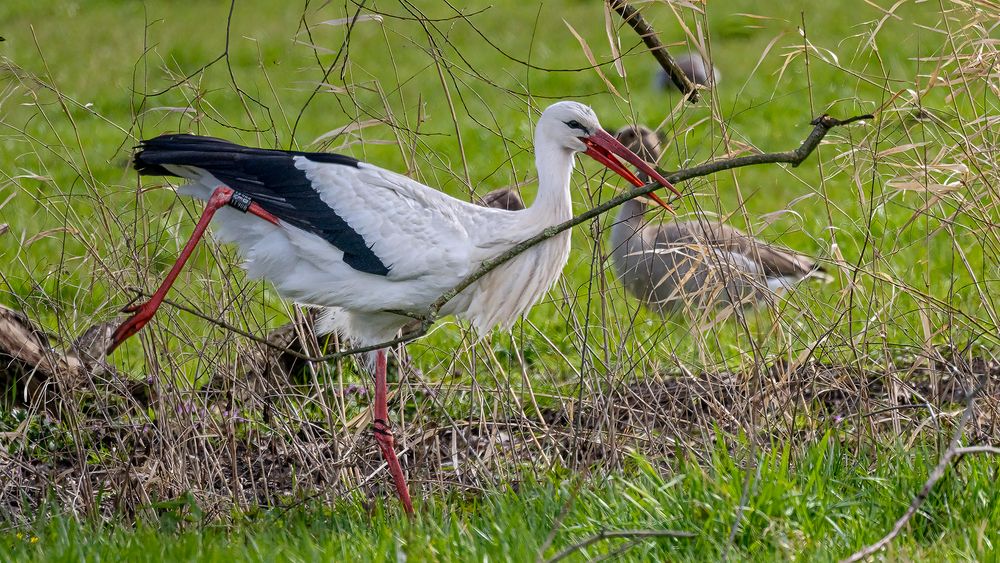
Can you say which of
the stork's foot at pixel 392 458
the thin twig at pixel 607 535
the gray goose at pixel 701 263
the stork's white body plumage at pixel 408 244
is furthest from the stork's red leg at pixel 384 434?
the thin twig at pixel 607 535

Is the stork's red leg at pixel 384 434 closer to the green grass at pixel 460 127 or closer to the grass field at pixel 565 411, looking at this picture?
the grass field at pixel 565 411

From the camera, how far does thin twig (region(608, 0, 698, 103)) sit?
3.69 metres

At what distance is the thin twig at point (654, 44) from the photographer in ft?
12.1

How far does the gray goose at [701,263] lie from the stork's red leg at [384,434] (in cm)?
95

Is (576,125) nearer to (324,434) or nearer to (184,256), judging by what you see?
(184,256)

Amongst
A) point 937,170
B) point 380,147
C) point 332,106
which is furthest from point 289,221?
point 332,106

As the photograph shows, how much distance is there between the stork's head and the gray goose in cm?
10

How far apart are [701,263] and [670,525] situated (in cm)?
150

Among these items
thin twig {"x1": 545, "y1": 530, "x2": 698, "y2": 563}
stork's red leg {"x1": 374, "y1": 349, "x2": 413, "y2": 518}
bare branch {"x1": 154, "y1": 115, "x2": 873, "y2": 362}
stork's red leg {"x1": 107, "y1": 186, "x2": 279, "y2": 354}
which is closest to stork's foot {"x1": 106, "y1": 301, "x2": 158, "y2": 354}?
stork's red leg {"x1": 107, "y1": 186, "x2": 279, "y2": 354}

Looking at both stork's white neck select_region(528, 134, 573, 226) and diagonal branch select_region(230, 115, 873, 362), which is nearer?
diagonal branch select_region(230, 115, 873, 362)

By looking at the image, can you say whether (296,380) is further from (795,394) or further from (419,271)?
(795,394)

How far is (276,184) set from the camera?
409cm

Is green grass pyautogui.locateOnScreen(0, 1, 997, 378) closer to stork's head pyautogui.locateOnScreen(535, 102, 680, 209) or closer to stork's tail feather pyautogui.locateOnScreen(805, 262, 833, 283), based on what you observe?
stork's tail feather pyautogui.locateOnScreen(805, 262, 833, 283)

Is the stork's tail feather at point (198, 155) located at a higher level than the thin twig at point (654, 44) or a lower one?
lower
